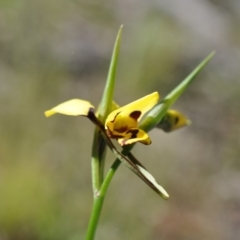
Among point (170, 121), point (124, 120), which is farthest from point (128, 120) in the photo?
point (170, 121)

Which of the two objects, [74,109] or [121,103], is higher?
[74,109]

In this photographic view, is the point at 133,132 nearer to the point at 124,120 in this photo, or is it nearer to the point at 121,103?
the point at 124,120

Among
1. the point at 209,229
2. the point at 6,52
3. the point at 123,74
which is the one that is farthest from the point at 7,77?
the point at 209,229

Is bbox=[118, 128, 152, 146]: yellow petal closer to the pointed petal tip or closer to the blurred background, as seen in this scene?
the pointed petal tip

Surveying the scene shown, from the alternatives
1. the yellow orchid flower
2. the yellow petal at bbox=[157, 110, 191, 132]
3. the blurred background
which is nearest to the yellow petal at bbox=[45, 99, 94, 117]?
the yellow orchid flower

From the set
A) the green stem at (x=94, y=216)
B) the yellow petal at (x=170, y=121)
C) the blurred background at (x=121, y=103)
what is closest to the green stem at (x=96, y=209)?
the green stem at (x=94, y=216)

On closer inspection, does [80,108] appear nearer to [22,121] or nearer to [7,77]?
[22,121]
